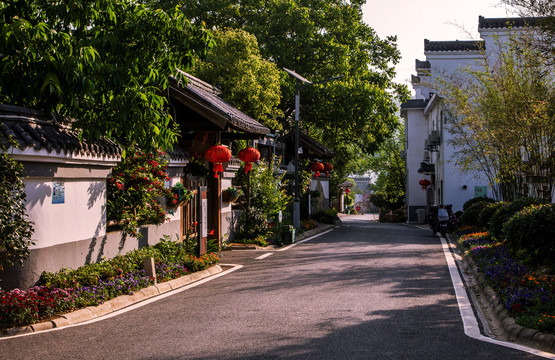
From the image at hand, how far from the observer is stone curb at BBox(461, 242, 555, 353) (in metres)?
7.50

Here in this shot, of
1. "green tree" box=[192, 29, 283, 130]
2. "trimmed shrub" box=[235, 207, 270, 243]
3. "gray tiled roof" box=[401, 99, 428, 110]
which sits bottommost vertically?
"trimmed shrub" box=[235, 207, 270, 243]

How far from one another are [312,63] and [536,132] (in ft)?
58.0

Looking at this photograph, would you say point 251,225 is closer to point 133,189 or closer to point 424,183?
point 133,189

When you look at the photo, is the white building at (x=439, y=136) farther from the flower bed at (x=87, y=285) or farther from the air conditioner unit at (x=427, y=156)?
the flower bed at (x=87, y=285)

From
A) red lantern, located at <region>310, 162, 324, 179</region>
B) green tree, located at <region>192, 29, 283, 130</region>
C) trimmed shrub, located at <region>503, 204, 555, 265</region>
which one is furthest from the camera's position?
red lantern, located at <region>310, 162, 324, 179</region>

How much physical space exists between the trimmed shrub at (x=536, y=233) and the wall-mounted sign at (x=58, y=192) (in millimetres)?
9037

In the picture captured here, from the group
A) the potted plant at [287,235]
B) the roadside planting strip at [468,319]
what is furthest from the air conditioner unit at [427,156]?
the roadside planting strip at [468,319]

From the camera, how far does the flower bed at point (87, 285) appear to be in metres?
8.65

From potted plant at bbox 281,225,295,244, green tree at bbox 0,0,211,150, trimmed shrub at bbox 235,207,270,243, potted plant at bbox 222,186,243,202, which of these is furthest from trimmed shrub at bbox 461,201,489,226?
green tree at bbox 0,0,211,150

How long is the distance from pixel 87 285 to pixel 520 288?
713 cm

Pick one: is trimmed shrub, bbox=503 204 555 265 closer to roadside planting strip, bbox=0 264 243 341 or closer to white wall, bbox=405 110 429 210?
roadside planting strip, bbox=0 264 243 341

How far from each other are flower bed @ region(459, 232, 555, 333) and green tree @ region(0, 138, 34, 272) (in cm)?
711

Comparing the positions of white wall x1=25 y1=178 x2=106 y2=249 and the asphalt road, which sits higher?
white wall x1=25 y1=178 x2=106 y2=249

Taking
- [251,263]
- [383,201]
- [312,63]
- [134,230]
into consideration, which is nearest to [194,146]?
[251,263]
